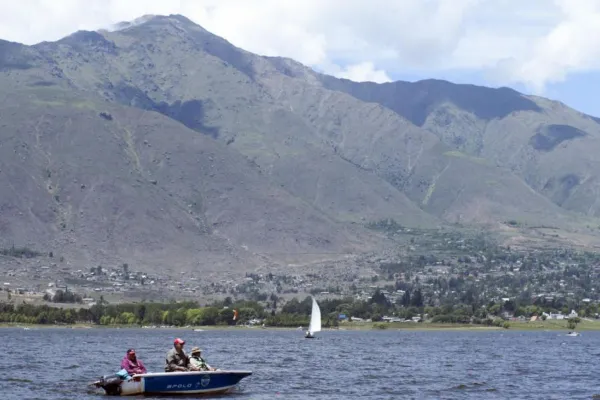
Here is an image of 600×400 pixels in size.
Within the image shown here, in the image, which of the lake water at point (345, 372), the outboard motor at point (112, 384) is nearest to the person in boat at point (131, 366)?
the outboard motor at point (112, 384)

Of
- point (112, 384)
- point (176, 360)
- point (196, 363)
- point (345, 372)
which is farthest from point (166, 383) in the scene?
point (345, 372)

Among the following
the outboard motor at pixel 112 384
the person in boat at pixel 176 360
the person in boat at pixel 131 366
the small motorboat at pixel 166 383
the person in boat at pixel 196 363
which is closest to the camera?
the small motorboat at pixel 166 383

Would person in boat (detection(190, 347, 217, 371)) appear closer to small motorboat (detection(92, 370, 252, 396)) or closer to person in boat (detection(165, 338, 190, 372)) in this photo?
person in boat (detection(165, 338, 190, 372))

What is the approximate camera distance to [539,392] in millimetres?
113812

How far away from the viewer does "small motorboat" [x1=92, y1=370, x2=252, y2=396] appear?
332 feet

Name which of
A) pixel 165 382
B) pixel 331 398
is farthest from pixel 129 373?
pixel 331 398

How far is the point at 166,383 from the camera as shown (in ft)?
333

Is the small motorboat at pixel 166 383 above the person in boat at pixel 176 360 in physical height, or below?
below

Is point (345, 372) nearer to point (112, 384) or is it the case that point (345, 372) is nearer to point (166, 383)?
point (166, 383)

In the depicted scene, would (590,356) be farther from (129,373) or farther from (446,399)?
(129,373)

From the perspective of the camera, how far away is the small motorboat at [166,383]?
101 metres

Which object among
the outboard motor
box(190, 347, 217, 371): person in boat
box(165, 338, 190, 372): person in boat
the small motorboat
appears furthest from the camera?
box(190, 347, 217, 371): person in boat

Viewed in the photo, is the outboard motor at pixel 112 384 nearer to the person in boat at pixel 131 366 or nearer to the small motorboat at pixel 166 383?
the small motorboat at pixel 166 383

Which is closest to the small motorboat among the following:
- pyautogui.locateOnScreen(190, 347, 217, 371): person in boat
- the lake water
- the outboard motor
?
the outboard motor
